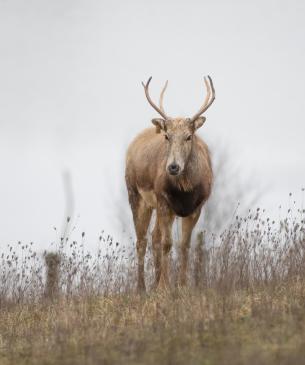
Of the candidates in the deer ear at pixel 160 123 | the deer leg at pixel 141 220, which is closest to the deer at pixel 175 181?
the deer ear at pixel 160 123

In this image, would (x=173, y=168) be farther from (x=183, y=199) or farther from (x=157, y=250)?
(x=157, y=250)

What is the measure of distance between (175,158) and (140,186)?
2118mm

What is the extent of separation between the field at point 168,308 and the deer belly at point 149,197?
1127mm

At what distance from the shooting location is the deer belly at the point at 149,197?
1327cm

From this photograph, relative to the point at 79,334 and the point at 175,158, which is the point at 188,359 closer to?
the point at 79,334

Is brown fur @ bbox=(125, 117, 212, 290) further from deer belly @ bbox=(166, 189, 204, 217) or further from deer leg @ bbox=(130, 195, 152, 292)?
deer leg @ bbox=(130, 195, 152, 292)

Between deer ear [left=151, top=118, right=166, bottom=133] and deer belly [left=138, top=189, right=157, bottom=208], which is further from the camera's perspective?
deer belly [left=138, top=189, right=157, bottom=208]

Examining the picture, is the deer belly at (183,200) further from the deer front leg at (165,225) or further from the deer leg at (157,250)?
the deer leg at (157,250)

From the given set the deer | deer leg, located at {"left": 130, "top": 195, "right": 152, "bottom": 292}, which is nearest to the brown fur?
the deer

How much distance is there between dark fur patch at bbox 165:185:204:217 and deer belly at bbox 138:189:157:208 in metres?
0.56

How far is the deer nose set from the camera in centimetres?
1160

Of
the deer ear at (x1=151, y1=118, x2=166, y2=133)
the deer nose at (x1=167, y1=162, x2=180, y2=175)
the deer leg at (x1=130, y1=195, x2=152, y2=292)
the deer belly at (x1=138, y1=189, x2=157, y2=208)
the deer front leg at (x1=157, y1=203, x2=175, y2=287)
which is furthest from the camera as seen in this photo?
the deer leg at (x1=130, y1=195, x2=152, y2=292)

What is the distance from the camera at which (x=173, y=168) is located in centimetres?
1164

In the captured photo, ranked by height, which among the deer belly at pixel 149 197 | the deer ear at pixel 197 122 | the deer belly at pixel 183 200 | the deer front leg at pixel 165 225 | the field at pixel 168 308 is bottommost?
the field at pixel 168 308
